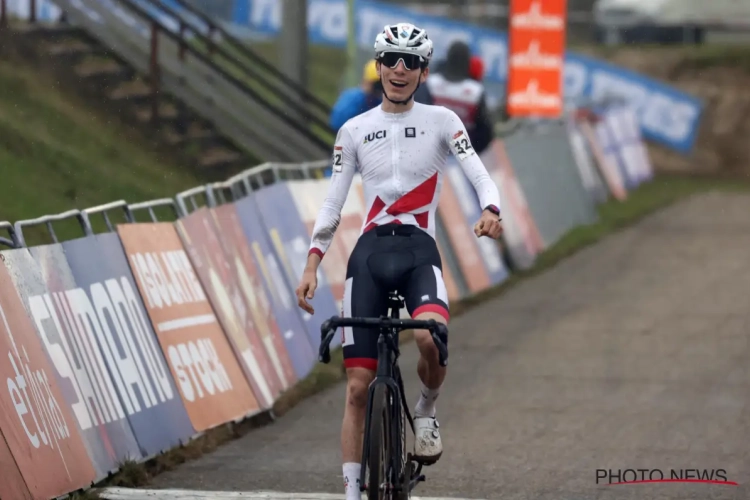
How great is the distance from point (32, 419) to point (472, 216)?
10278 millimetres

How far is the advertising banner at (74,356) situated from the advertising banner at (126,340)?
54 millimetres

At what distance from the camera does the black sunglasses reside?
23.4 ft

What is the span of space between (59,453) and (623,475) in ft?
10.3

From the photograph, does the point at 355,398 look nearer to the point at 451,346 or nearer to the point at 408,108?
the point at 408,108

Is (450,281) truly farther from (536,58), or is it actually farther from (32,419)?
(32,419)

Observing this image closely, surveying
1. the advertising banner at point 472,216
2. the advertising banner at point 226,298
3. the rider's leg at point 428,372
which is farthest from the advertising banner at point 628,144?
the rider's leg at point 428,372

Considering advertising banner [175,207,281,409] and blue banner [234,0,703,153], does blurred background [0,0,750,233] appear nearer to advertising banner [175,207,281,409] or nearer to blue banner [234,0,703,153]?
blue banner [234,0,703,153]

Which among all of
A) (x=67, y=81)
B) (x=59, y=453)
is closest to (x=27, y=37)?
(x=67, y=81)

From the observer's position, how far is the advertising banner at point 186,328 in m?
9.27

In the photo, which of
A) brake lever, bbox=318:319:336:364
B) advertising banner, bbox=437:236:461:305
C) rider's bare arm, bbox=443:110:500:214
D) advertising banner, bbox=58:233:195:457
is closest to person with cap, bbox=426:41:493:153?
advertising banner, bbox=437:236:461:305

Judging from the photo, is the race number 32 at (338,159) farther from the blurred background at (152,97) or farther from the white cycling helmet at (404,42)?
the blurred background at (152,97)

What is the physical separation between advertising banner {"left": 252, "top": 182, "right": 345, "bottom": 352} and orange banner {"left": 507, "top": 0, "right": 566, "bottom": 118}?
1095 centimetres

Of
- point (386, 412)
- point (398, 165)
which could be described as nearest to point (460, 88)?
point (398, 165)

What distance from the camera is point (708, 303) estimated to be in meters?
16.1
